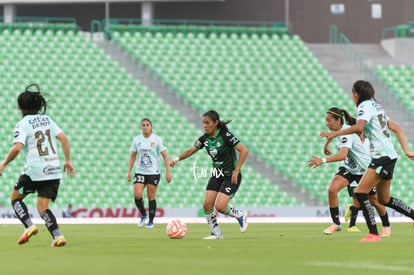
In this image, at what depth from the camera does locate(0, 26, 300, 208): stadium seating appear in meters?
32.8

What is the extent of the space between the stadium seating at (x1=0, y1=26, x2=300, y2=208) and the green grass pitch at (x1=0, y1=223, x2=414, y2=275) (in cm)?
1595

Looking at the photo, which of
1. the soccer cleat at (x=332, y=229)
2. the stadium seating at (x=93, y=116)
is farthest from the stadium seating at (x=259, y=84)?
the soccer cleat at (x=332, y=229)

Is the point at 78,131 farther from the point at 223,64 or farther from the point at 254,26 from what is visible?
the point at 254,26

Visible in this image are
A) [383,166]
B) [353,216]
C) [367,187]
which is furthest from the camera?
[353,216]

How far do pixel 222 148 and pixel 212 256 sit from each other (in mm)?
4898

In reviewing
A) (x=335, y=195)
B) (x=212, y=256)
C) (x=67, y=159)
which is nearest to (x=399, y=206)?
(x=335, y=195)

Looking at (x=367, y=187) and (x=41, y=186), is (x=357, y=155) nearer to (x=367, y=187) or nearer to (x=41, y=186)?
(x=367, y=187)

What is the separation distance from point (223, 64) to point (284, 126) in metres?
3.89

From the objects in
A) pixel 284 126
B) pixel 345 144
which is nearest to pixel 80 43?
pixel 284 126

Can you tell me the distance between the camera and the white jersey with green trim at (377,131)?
14.5 metres

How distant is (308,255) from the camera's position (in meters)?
12.2

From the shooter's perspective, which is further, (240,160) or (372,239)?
(240,160)

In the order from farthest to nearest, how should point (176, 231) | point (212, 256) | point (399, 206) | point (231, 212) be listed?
1. point (231, 212)
2. point (176, 231)
3. point (399, 206)
4. point (212, 256)

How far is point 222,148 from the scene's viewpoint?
55.5 feet
